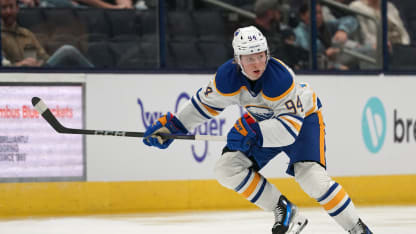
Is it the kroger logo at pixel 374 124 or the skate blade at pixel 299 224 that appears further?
the kroger logo at pixel 374 124

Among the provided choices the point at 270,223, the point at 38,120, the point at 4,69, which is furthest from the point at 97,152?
the point at 270,223

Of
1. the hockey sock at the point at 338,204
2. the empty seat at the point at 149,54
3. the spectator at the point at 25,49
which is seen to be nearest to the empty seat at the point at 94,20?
the spectator at the point at 25,49

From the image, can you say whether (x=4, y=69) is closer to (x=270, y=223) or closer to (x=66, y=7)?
(x=66, y=7)

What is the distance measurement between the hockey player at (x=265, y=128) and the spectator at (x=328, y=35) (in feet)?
8.74

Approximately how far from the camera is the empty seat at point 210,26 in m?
6.78

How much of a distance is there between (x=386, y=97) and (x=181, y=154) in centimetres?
181

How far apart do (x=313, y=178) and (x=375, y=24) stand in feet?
11.1

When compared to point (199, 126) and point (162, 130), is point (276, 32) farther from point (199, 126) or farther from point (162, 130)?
point (162, 130)

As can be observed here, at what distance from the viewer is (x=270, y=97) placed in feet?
13.5

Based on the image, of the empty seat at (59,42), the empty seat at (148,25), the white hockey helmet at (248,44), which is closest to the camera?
the white hockey helmet at (248,44)

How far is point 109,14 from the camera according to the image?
651cm

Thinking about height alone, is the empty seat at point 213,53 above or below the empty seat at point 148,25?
below

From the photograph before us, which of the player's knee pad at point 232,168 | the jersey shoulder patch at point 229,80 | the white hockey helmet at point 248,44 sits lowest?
the player's knee pad at point 232,168

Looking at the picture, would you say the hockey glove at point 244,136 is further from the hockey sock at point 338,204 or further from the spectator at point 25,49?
the spectator at point 25,49
